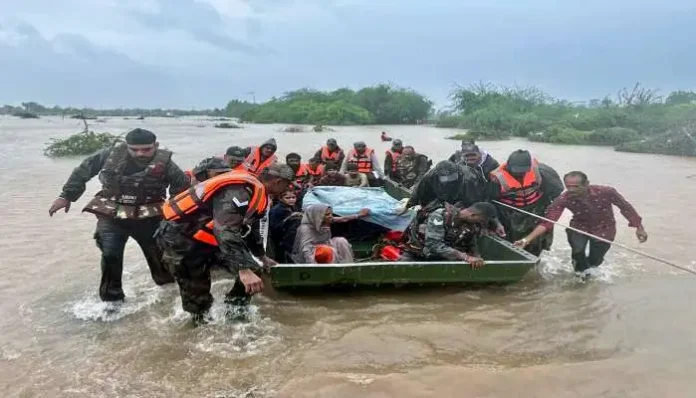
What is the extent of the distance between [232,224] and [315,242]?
1990 millimetres

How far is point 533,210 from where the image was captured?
22.6ft

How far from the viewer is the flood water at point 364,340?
399cm

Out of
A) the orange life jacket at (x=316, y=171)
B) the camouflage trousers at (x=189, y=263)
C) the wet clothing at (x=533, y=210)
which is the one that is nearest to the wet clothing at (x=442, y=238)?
the wet clothing at (x=533, y=210)

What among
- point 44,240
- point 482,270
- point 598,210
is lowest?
point 44,240

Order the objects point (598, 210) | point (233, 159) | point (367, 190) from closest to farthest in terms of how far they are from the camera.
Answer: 1. point (598, 210)
2. point (233, 159)
3. point (367, 190)

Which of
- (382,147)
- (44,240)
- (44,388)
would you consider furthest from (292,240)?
(382,147)

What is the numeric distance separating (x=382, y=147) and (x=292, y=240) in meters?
23.3

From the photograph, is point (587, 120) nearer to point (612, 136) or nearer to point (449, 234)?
point (612, 136)

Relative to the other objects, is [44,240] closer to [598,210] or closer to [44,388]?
[44,388]

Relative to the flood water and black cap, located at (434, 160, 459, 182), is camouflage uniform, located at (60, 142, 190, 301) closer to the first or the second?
the flood water

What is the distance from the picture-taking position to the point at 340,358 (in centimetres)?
443

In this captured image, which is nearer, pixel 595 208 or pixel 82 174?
pixel 82 174

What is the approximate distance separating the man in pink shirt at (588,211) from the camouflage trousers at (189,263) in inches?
127

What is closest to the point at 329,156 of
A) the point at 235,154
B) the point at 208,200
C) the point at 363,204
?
the point at 235,154
